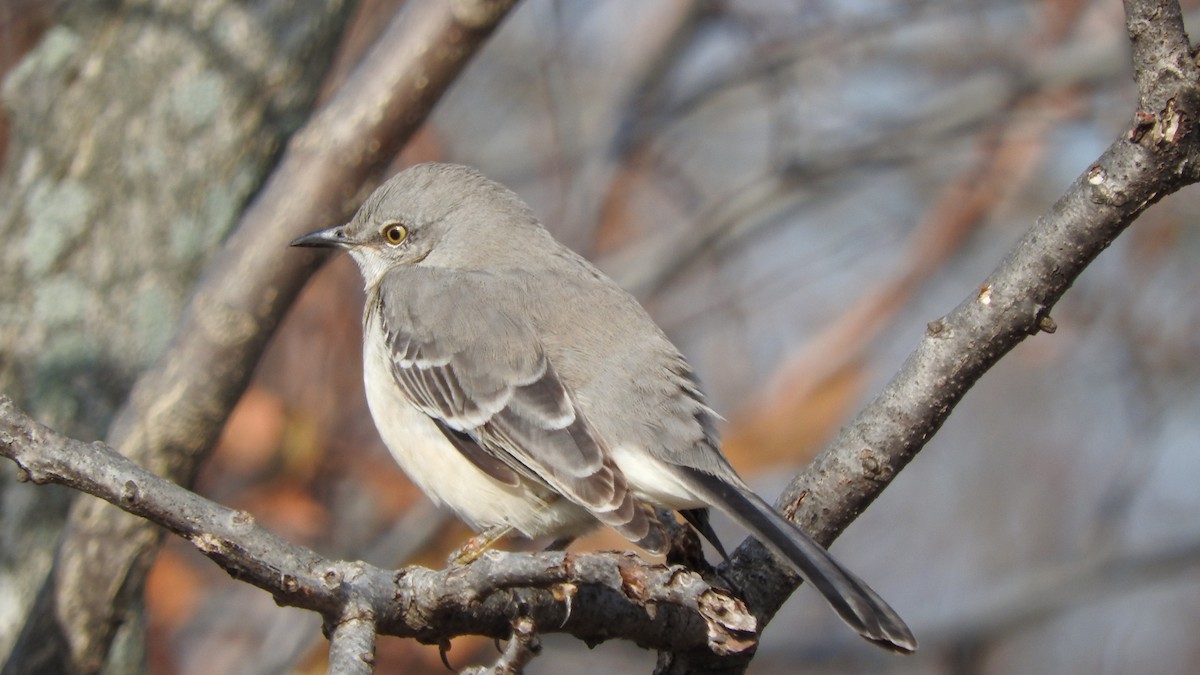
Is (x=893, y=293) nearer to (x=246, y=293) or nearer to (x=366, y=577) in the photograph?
(x=246, y=293)

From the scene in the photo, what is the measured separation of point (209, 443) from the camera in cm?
386

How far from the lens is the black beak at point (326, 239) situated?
388 cm

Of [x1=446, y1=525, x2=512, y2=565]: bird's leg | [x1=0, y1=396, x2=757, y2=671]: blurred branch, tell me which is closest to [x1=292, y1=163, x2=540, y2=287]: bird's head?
[x1=446, y1=525, x2=512, y2=565]: bird's leg

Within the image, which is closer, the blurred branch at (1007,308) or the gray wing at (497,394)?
the blurred branch at (1007,308)

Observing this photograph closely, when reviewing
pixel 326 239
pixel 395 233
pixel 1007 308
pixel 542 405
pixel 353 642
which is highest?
pixel 395 233

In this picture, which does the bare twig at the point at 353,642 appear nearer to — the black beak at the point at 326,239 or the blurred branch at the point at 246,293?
the blurred branch at the point at 246,293

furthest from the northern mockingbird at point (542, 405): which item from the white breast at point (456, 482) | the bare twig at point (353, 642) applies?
the bare twig at point (353, 642)

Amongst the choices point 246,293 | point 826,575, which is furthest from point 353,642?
point 246,293

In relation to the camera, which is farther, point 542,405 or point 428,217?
point 428,217

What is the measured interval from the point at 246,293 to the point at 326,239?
414mm

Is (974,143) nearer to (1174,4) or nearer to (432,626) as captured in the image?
(1174,4)

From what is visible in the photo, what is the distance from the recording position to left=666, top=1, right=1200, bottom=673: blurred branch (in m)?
2.35

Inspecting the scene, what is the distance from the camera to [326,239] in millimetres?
4066

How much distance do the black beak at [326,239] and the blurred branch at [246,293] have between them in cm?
4
